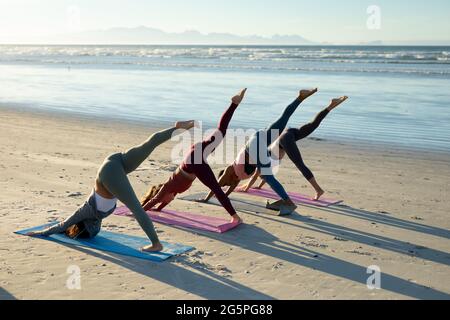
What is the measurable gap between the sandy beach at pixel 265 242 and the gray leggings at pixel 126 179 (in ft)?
1.49

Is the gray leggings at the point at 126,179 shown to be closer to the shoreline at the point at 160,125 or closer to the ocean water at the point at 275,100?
the shoreline at the point at 160,125

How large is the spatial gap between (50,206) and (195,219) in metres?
2.29

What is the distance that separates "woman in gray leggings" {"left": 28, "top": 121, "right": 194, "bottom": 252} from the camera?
689 centimetres

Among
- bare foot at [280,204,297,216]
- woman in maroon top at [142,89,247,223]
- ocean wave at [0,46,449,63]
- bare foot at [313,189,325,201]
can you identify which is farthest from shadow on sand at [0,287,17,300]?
ocean wave at [0,46,449,63]

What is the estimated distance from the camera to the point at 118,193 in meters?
6.90

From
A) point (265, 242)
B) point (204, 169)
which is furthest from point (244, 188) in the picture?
point (265, 242)

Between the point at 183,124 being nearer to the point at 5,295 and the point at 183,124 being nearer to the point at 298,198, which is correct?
the point at 5,295

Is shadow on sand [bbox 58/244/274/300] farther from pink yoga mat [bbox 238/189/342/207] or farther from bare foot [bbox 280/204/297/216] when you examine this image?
pink yoga mat [bbox 238/189/342/207]

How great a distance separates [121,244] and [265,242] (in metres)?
1.90

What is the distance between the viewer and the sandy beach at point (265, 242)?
609 centimetres

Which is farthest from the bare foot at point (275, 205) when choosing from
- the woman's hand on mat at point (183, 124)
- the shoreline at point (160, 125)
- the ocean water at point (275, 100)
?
the ocean water at point (275, 100)

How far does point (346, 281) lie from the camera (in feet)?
21.0

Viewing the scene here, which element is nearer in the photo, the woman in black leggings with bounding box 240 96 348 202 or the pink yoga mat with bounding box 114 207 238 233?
the pink yoga mat with bounding box 114 207 238 233

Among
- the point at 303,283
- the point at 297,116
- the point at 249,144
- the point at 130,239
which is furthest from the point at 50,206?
the point at 297,116
